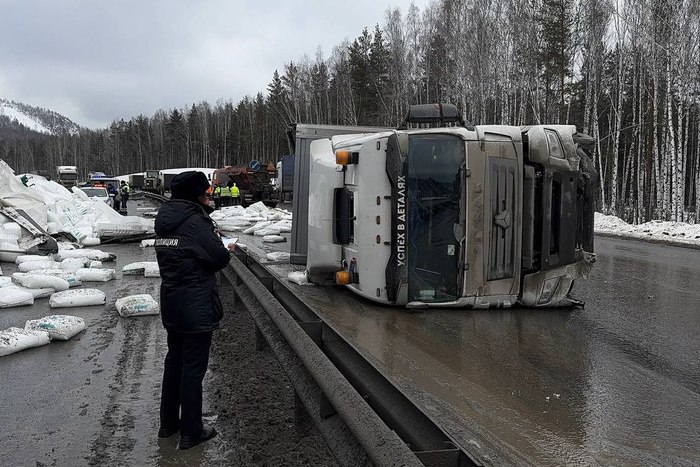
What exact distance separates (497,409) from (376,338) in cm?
189

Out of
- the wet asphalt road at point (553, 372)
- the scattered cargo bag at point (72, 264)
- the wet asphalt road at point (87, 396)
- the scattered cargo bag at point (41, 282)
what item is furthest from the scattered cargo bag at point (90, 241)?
the wet asphalt road at point (553, 372)

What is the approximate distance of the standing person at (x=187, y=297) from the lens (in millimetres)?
3541

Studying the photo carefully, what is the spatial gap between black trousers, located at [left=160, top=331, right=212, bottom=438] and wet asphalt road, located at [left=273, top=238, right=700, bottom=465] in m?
1.48

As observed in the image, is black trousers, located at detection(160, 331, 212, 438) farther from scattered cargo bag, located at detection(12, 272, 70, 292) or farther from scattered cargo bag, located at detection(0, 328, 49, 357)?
scattered cargo bag, located at detection(12, 272, 70, 292)

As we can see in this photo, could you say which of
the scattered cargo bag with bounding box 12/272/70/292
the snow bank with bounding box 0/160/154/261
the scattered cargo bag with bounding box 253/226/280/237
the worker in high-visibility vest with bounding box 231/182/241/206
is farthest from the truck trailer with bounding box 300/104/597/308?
the worker in high-visibility vest with bounding box 231/182/241/206

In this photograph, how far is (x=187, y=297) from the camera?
11.6 feet

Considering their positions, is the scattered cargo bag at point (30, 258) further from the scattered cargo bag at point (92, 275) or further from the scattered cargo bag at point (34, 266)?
the scattered cargo bag at point (92, 275)

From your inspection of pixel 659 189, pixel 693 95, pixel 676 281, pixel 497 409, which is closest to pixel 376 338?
pixel 497 409

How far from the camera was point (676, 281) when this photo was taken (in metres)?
9.26

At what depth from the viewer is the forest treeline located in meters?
26.2

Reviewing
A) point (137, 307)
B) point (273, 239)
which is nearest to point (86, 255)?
point (137, 307)

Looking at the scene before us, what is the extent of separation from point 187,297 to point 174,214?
1.74 feet

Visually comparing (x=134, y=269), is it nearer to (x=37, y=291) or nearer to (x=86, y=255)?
(x=86, y=255)

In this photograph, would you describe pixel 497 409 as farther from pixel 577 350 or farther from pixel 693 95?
pixel 693 95
